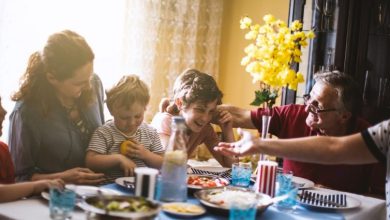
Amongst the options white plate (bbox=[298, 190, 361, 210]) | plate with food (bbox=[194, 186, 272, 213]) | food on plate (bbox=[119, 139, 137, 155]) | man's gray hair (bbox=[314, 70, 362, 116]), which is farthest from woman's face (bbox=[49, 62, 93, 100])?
man's gray hair (bbox=[314, 70, 362, 116])

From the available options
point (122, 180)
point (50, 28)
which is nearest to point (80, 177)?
point (122, 180)

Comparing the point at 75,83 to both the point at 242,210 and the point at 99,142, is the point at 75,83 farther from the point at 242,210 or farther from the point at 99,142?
the point at 242,210

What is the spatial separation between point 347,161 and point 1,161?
113 centimetres

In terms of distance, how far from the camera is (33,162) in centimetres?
177

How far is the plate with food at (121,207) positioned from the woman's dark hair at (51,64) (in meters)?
0.72

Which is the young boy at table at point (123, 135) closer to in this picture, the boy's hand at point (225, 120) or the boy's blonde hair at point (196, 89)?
the boy's blonde hair at point (196, 89)

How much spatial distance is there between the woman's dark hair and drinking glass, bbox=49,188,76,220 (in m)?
0.66

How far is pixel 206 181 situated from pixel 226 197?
10.3 inches

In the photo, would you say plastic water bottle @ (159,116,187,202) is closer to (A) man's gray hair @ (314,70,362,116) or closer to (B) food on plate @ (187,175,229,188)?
(B) food on plate @ (187,175,229,188)

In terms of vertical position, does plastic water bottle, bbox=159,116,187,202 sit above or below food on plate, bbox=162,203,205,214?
above

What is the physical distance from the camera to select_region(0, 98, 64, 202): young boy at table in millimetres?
1420

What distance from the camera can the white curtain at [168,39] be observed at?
11.2 feet

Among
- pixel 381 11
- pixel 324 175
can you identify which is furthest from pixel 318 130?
pixel 381 11

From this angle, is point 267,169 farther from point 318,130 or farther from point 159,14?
point 159,14
